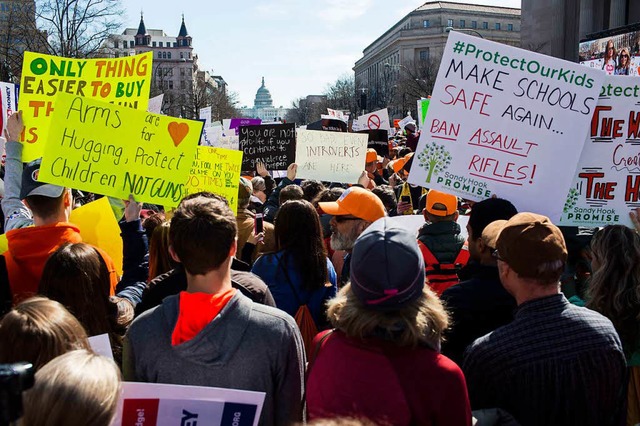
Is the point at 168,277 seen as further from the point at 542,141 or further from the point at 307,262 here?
the point at 542,141

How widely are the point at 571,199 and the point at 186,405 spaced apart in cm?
345

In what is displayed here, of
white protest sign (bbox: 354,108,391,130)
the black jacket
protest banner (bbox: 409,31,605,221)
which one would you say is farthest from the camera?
white protest sign (bbox: 354,108,391,130)

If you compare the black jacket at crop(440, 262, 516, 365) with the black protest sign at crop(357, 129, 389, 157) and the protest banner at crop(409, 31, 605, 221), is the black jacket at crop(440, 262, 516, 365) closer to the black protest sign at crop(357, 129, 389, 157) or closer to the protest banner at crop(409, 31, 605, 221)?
the protest banner at crop(409, 31, 605, 221)

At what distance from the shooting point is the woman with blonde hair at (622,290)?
3143mm

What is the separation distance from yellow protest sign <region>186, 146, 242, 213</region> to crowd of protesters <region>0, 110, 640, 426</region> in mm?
1722

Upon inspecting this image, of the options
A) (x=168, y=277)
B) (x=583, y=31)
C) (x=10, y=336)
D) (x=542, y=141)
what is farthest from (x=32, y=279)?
(x=583, y=31)

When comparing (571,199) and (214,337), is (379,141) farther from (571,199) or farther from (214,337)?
(214,337)

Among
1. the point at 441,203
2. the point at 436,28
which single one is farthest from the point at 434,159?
the point at 436,28

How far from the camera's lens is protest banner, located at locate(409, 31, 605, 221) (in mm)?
4238

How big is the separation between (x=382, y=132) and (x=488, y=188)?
863 centimetres

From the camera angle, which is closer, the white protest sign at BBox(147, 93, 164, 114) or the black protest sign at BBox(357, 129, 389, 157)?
the white protest sign at BBox(147, 93, 164, 114)

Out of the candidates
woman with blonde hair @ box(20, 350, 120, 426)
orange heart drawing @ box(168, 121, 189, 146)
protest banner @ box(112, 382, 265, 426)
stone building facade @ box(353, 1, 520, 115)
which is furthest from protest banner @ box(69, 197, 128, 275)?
stone building facade @ box(353, 1, 520, 115)

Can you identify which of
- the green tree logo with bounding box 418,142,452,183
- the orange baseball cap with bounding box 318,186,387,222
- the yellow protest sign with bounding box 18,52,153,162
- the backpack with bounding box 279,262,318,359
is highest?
the yellow protest sign with bounding box 18,52,153,162

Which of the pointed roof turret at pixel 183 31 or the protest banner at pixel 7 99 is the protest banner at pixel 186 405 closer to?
the protest banner at pixel 7 99
